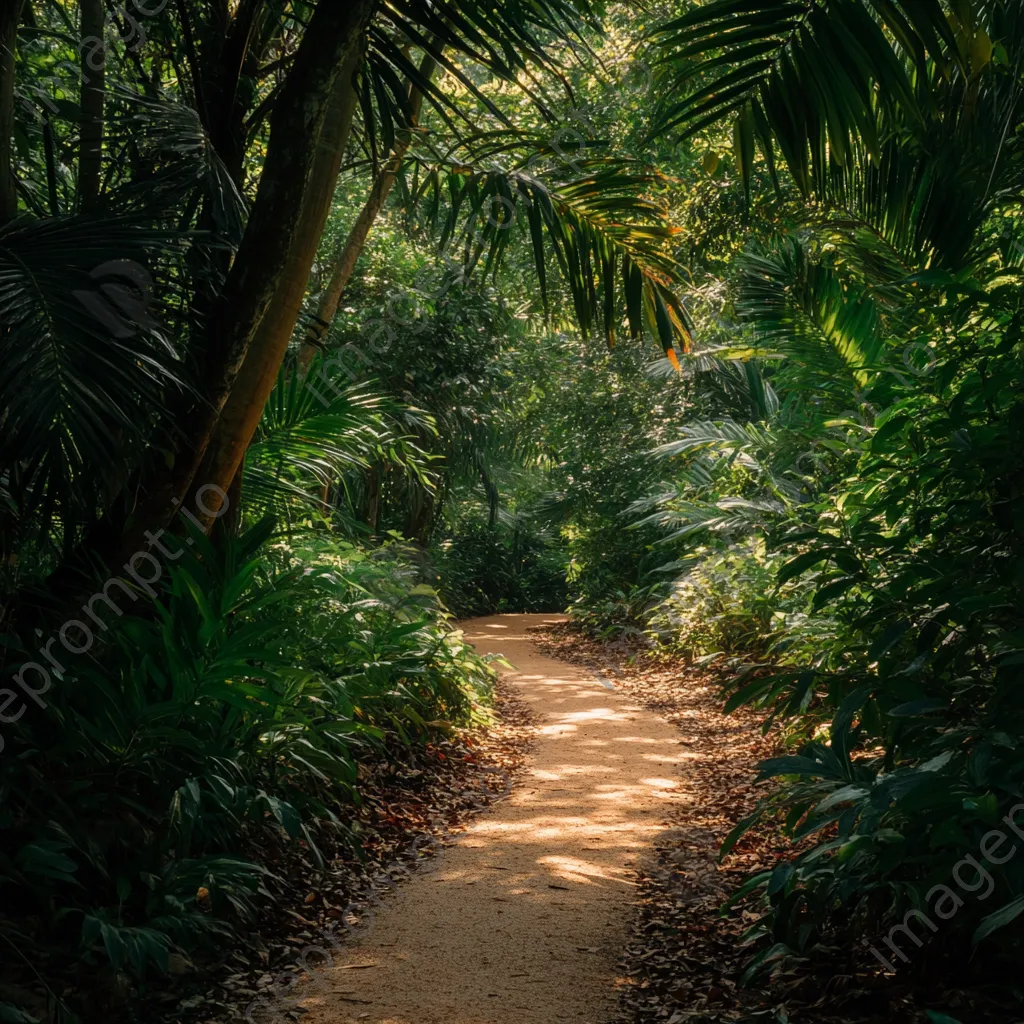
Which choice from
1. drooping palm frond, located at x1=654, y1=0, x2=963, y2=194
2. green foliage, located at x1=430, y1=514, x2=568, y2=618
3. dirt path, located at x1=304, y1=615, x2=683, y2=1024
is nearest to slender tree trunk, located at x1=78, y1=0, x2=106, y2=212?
drooping palm frond, located at x1=654, y1=0, x2=963, y2=194

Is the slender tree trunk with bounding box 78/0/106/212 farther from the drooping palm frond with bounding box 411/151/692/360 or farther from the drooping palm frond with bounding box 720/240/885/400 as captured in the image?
the drooping palm frond with bounding box 720/240/885/400

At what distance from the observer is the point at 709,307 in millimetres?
11234

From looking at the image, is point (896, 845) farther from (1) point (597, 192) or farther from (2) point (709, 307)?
(2) point (709, 307)

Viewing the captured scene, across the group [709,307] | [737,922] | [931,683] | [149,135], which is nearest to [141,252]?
[149,135]

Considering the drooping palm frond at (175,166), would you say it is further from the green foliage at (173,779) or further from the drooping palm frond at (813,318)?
the drooping palm frond at (813,318)

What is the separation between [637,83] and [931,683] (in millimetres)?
9185

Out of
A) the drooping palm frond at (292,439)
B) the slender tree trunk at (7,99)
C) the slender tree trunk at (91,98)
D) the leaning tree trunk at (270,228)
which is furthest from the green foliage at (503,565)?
the slender tree trunk at (7,99)

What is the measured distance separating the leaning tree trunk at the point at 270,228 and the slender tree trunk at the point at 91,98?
871mm

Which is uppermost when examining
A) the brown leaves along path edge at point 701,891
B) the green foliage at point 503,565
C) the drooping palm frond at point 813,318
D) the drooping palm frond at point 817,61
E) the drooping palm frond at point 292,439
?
the drooping palm frond at point 817,61

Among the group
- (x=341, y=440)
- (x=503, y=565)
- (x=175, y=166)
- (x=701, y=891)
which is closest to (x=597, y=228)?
(x=341, y=440)

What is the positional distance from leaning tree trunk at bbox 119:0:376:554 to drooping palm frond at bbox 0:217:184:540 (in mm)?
345

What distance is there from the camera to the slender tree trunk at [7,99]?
138 inches

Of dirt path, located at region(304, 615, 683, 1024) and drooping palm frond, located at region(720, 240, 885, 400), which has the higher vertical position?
drooping palm frond, located at region(720, 240, 885, 400)

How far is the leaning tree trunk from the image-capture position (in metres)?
3.86
